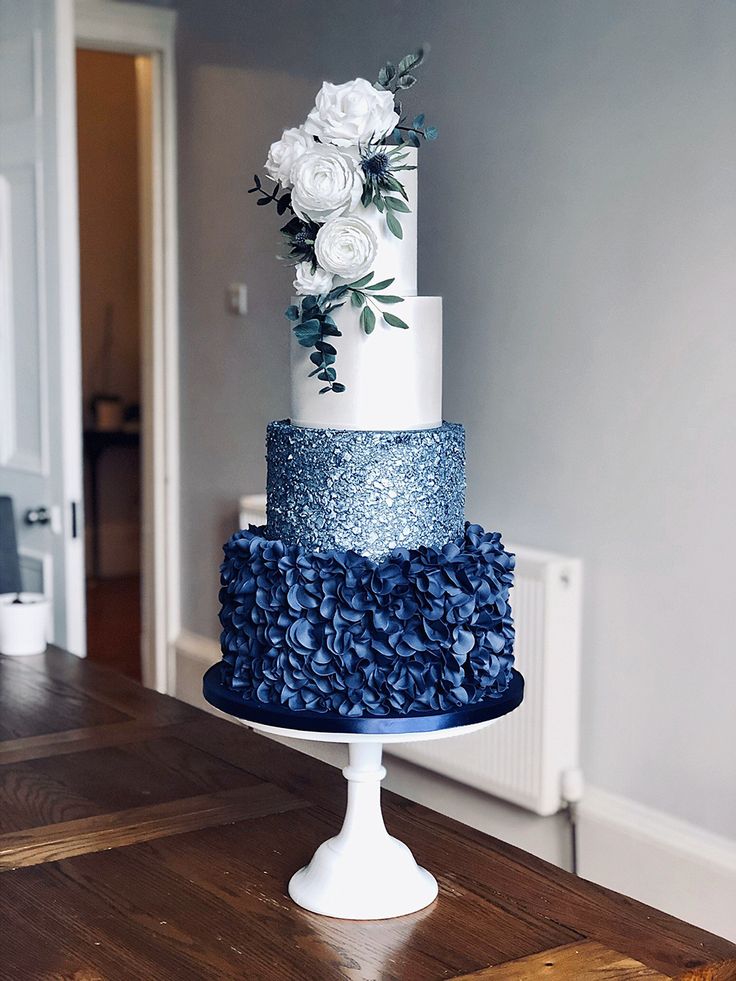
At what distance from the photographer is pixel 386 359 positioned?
1.23 metres

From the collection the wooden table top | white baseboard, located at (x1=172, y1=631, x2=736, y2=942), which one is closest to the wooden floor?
white baseboard, located at (x1=172, y1=631, x2=736, y2=942)

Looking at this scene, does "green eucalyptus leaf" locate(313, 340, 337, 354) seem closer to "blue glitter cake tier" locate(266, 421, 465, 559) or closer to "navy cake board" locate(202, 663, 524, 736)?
"blue glitter cake tier" locate(266, 421, 465, 559)

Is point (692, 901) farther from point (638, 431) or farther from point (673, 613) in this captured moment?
point (638, 431)

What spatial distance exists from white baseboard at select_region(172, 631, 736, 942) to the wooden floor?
78.3 inches

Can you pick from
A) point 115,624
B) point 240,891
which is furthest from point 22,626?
point 115,624

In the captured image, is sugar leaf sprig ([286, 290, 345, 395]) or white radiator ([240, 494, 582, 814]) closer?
sugar leaf sprig ([286, 290, 345, 395])

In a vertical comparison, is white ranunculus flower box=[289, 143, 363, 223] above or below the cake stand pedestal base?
above

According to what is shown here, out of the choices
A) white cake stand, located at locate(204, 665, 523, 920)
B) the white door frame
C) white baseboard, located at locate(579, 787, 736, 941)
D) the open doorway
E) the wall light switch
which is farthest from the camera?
the open doorway

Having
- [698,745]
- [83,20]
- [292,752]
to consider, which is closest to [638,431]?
[698,745]

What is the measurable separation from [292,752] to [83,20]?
114 inches

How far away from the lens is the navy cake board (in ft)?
3.81

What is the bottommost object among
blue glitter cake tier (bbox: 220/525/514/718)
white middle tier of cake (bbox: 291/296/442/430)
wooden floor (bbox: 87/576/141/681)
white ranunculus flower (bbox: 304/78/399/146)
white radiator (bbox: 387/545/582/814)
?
wooden floor (bbox: 87/576/141/681)

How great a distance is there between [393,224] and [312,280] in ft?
0.30

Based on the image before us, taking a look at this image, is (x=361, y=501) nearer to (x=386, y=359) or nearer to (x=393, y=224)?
(x=386, y=359)
